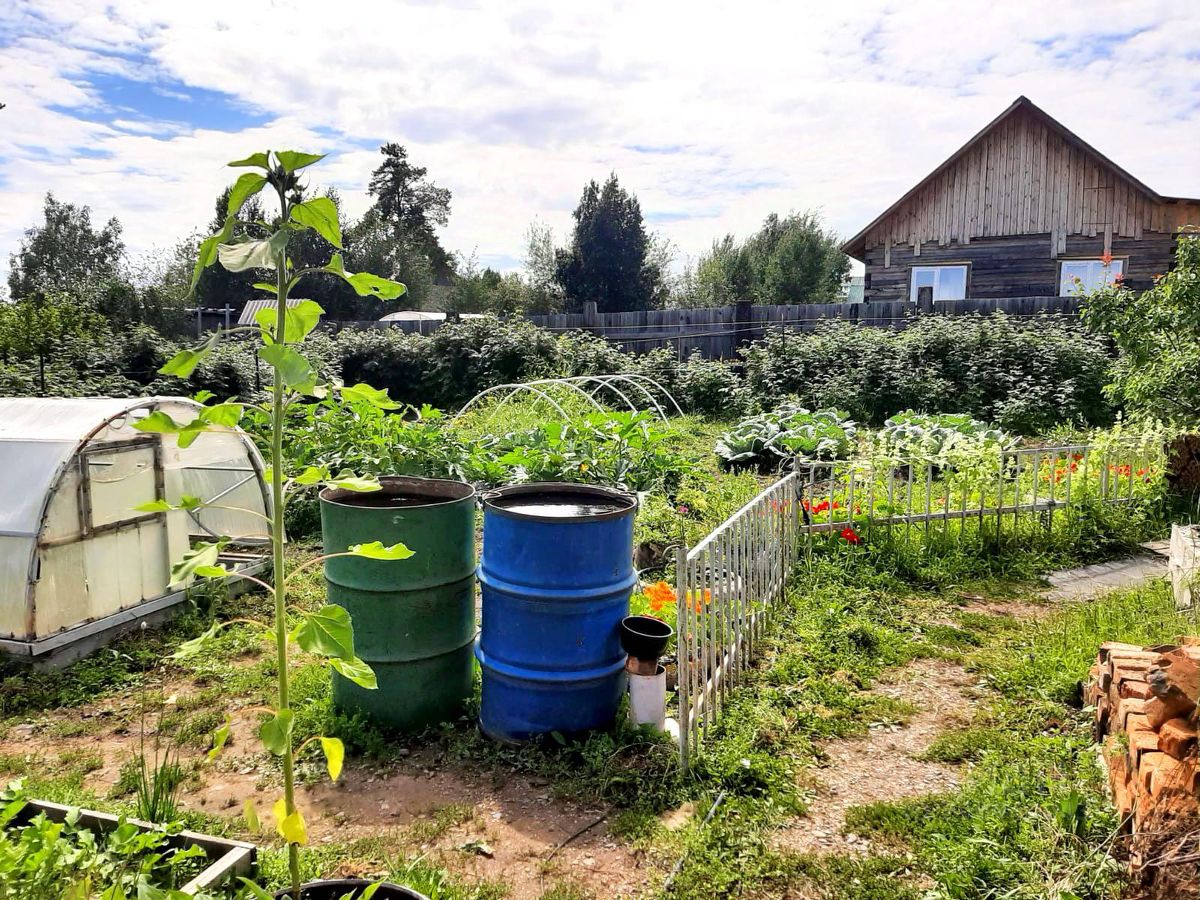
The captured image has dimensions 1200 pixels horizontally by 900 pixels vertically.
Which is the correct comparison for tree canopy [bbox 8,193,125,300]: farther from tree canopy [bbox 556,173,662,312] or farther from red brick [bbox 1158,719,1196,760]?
red brick [bbox 1158,719,1196,760]

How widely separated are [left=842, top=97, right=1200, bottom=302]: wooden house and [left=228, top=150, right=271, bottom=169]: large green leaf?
1620 cm

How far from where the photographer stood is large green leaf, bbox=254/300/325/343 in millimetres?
1900

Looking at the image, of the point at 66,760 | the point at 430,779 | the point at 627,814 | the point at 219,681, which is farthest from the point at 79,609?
the point at 627,814

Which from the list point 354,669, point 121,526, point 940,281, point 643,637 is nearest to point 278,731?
point 354,669

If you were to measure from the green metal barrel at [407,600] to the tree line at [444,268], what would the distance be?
646 inches

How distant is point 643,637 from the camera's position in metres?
3.63

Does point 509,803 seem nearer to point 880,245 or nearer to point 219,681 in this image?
point 219,681

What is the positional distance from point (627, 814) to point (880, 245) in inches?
706

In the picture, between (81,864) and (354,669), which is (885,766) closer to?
(354,669)

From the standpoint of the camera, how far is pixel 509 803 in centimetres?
331

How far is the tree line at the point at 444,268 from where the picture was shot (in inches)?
1131

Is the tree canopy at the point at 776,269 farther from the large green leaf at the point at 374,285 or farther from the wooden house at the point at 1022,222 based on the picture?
the large green leaf at the point at 374,285

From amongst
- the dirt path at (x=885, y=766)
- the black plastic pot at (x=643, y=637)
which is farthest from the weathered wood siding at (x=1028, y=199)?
the black plastic pot at (x=643, y=637)

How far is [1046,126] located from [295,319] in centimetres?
1925
